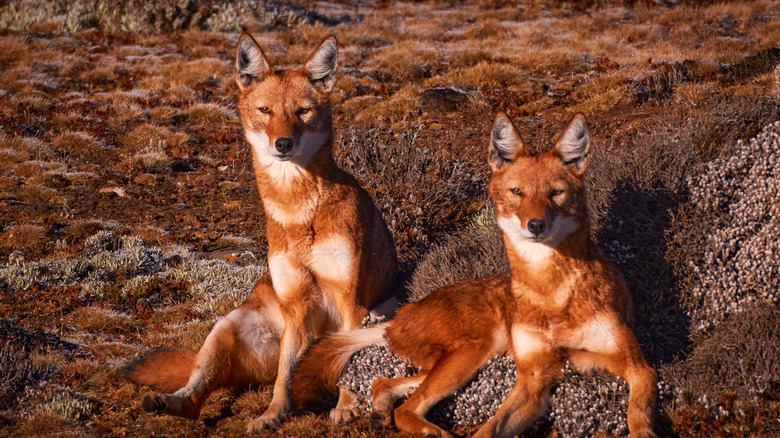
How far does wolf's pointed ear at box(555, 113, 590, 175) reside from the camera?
4.40 m

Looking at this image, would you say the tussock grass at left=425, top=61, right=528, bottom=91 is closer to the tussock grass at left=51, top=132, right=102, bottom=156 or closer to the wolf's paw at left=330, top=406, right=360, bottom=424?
the tussock grass at left=51, top=132, right=102, bottom=156

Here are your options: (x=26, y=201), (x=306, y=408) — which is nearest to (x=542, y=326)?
(x=306, y=408)

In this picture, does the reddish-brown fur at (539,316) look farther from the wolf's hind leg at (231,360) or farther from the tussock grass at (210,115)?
the tussock grass at (210,115)

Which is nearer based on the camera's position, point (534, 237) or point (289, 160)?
point (534, 237)

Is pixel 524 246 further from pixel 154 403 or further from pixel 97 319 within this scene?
pixel 97 319

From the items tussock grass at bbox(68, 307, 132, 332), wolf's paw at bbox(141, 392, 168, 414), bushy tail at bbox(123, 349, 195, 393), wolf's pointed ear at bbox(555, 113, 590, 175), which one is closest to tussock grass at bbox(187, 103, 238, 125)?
tussock grass at bbox(68, 307, 132, 332)

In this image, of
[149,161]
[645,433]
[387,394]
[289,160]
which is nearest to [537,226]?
[645,433]

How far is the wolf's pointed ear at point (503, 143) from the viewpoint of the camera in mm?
4516

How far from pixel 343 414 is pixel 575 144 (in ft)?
8.18

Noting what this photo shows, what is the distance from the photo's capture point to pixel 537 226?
4.04 meters

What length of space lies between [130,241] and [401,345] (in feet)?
17.2

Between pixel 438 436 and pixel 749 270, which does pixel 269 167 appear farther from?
pixel 749 270

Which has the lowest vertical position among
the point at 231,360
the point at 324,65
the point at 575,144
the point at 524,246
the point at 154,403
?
the point at 231,360

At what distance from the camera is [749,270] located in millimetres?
5180
